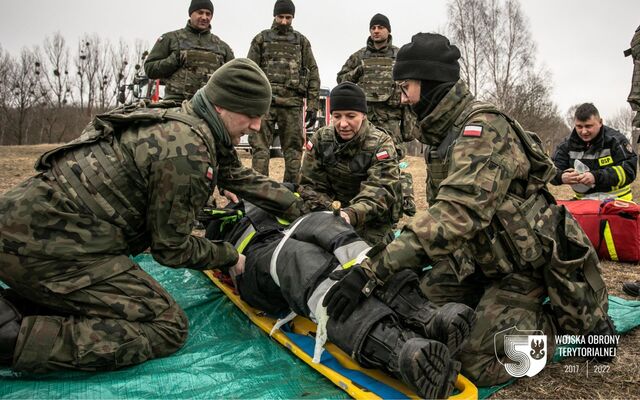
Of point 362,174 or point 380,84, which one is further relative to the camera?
point 380,84

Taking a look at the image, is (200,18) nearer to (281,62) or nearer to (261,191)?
(281,62)

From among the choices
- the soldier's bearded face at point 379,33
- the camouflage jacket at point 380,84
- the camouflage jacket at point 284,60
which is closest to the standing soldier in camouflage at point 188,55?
the camouflage jacket at point 284,60

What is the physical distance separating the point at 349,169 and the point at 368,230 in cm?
53

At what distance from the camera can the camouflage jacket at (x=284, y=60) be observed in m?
6.69

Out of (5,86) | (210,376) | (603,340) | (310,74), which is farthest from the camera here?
(5,86)

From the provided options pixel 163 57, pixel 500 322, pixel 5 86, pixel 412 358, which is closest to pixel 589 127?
pixel 500 322

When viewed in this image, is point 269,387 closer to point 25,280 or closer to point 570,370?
point 25,280

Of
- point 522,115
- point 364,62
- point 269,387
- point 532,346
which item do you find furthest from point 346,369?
point 522,115

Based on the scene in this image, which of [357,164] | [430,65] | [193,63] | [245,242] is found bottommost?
[245,242]

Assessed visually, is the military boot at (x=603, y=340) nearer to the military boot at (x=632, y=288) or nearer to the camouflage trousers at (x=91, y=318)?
the military boot at (x=632, y=288)

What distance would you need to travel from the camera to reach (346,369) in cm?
254

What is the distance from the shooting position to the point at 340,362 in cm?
262

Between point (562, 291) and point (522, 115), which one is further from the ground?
point (522, 115)

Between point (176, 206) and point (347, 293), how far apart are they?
0.96m
